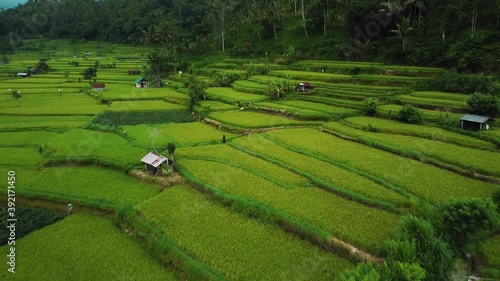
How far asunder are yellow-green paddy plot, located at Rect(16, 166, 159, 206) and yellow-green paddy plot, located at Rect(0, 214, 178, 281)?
1747 mm

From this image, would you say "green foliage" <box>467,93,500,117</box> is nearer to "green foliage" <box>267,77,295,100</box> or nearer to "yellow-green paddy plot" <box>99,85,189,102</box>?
"green foliage" <box>267,77,295,100</box>

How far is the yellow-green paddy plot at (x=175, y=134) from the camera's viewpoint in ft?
72.5

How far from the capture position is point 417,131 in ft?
66.9

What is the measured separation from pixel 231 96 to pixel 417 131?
18.8 meters

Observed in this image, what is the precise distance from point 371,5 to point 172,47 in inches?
1451

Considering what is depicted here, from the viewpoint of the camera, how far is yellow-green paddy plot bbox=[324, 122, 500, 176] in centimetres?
1547

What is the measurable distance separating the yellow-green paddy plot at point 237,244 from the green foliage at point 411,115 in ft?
48.1

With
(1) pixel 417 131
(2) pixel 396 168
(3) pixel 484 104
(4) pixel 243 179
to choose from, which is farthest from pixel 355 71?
(4) pixel 243 179

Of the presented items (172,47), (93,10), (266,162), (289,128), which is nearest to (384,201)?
(266,162)

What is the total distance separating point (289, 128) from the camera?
2453 cm

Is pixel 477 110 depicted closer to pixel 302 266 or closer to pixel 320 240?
pixel 320 240

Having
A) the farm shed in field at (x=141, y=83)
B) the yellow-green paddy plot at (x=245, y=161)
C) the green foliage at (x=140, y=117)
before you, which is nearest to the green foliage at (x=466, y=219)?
the yellow-green paddy plot at (x=245, y=161)

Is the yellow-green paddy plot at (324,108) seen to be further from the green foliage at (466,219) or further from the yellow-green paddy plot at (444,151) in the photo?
the green foliage at (466,219)

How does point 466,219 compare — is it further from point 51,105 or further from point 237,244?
point 51,105
